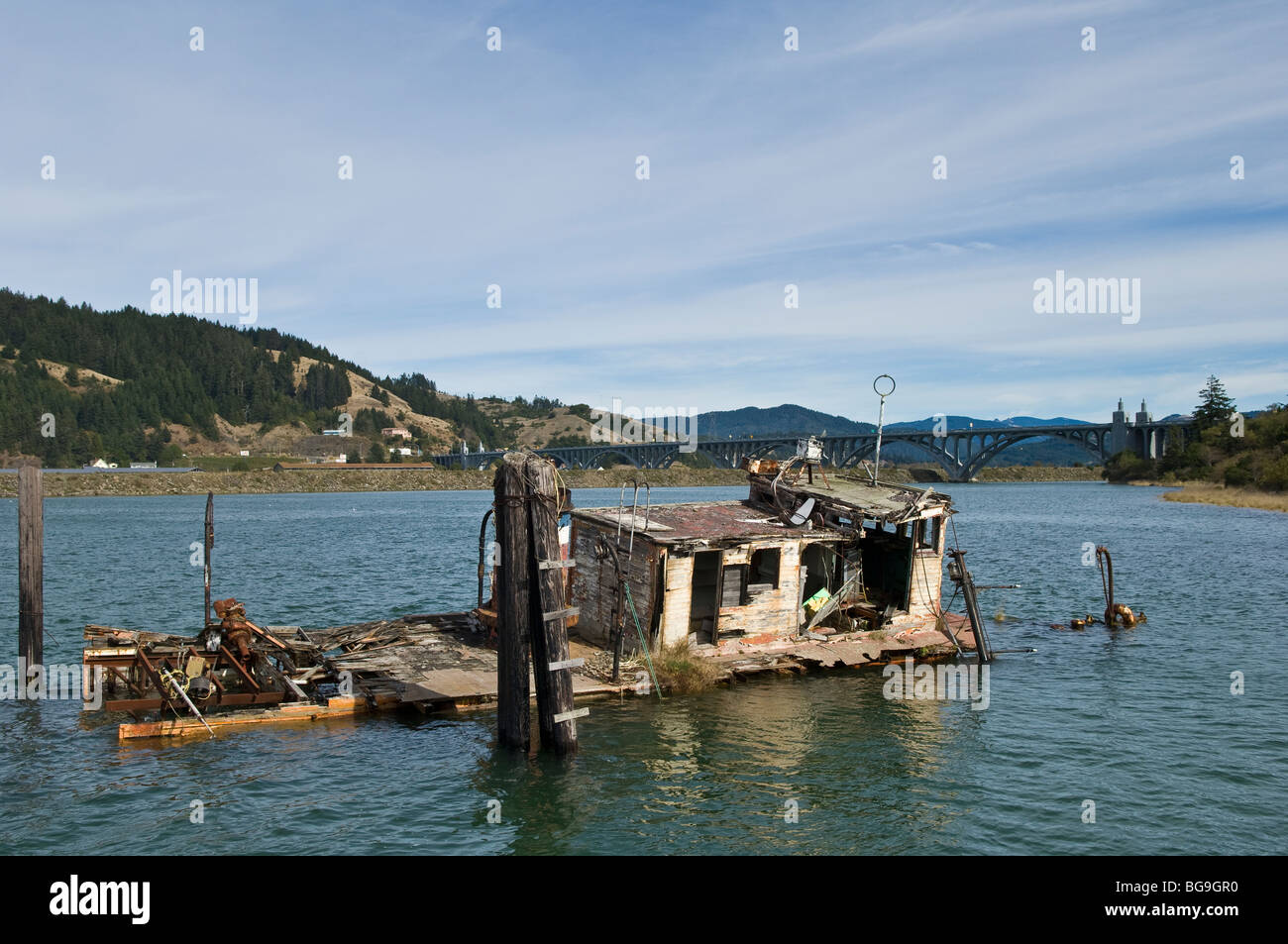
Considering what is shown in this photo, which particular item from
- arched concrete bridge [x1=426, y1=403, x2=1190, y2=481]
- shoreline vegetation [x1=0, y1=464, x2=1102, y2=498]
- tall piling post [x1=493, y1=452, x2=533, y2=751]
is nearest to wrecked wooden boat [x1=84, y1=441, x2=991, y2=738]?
tall piling post [x1=493, y1=452, x2=533, y2=751]

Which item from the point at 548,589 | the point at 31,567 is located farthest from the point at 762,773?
the point at 31,567

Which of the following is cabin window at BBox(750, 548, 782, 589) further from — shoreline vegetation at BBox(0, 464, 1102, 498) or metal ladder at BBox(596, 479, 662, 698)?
shoreline vegetation at BBox(0, 464, 1102, 498)

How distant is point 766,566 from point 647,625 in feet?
14.1

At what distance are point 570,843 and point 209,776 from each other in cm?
660

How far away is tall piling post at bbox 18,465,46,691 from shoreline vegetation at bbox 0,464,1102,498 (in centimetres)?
9003

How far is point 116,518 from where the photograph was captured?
85.1m

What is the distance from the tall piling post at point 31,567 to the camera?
19922 mm

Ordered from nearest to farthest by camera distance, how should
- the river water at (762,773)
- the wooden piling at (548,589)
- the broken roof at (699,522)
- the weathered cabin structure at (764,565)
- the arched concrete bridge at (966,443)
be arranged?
the river water at (762,773), the wooden piling at (548,589), the weathered cabin structure at (764,565), the broken roof at (699,522), the arched concrete bridge at (966,443)

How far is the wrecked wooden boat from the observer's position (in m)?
18.3

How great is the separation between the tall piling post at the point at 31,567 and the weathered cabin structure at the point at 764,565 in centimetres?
1210

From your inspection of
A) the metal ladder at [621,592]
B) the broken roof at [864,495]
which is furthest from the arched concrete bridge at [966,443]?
the metal ladder at [621,592]

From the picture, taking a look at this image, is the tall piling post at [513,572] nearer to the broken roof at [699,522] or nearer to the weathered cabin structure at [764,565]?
the weathered cabin structure at [764,565]
